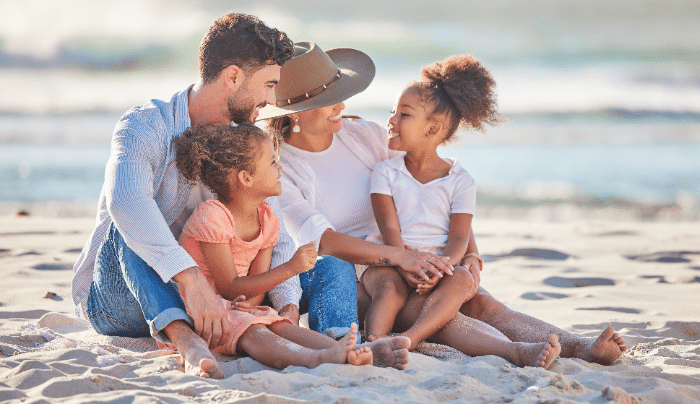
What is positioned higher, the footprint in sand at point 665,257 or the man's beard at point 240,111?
the man's beard at point 240,111

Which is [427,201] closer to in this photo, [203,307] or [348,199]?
[348,199]

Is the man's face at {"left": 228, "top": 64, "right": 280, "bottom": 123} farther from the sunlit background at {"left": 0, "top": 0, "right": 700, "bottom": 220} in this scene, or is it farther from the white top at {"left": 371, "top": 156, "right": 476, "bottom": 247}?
the sunlit background at {"left": 0, "top": 0, "right": 700, "bottom": 220}

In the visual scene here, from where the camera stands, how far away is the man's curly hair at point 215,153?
110 inches

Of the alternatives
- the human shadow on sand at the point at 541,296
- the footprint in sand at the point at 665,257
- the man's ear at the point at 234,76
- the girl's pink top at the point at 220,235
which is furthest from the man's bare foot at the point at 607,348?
the footprint in sand at the point at 665,257

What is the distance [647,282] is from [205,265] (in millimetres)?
3064

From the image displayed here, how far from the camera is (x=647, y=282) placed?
14.3 ft

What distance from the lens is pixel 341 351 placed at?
2414mm

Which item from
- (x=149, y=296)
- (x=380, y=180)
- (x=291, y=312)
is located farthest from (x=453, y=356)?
(x=149, y=296)

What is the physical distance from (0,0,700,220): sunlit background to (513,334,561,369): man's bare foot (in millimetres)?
10803

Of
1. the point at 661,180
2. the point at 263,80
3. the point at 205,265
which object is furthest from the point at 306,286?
the point at 661,180

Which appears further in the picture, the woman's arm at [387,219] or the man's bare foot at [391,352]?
→ the woman's arm at [387,219]

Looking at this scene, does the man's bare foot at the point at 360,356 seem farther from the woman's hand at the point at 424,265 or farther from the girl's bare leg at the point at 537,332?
the girl's bare leg at the point at 537,332

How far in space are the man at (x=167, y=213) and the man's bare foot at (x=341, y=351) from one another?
0.39 m

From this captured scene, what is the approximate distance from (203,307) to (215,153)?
2.28 ft
